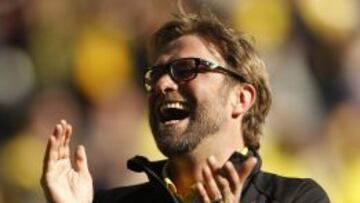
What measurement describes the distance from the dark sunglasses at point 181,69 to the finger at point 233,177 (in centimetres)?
74

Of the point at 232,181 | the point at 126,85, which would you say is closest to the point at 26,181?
the point at 126,85

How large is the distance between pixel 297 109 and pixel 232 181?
2.91 metres

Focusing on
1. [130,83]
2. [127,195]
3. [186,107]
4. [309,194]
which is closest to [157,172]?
[127,195]

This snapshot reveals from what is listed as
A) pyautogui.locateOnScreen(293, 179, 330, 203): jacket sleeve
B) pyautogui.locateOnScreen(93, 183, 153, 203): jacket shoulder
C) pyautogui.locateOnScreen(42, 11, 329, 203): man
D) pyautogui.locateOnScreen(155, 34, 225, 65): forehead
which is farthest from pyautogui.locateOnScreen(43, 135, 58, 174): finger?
pyautogui.locateOnScreen(293, 179, 330, 203): jacket sleeve

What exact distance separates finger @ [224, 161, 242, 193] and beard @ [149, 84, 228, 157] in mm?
620

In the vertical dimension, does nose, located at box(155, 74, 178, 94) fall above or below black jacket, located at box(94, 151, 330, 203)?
Result: above

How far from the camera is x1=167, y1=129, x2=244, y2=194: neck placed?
10.1 feet

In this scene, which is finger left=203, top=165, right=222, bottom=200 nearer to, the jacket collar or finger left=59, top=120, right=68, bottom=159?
the jacket collar

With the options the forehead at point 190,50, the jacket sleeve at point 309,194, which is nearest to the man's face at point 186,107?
the forehead at point 190,50

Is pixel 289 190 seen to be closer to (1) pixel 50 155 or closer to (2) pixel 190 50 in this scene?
(2) pixel 190 50

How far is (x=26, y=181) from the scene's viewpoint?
490 cm

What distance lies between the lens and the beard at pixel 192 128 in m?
3.06

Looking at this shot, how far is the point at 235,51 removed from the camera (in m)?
3.30

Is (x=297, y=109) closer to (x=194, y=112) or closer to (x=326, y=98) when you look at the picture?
(x=326, y=98)
